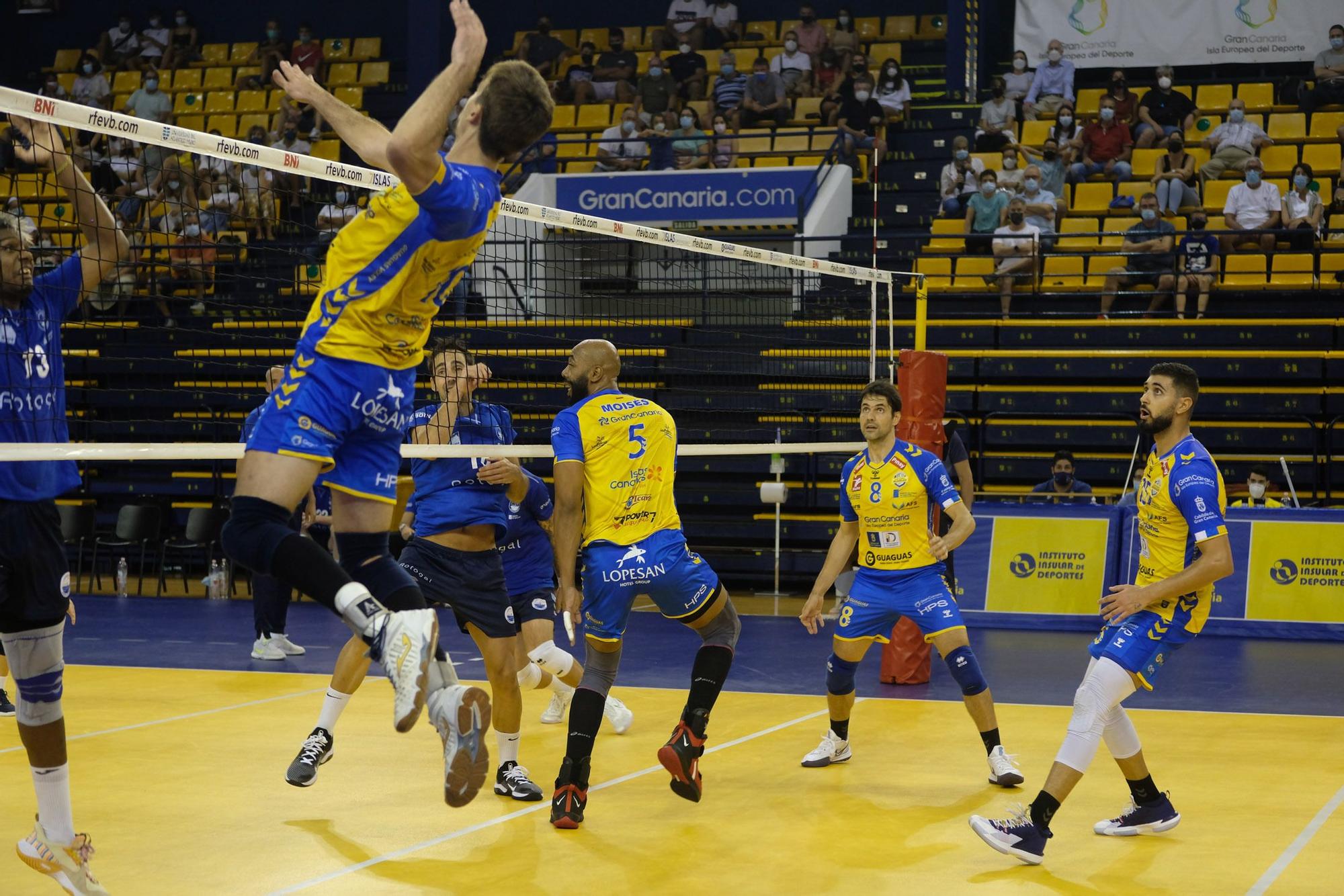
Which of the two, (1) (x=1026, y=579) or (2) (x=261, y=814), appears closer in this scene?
(2) (x=261, y=814)

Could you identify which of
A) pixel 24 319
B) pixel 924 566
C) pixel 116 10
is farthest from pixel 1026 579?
pixel 116 10

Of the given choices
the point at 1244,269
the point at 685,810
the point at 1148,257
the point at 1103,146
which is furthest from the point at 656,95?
the point at 685,810

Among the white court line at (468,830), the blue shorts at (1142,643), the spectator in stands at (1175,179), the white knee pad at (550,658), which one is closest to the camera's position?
the white court line at (468,830)

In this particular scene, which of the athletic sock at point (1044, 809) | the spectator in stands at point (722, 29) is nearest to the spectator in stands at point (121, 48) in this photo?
the spectator in stands at point (722, 29)

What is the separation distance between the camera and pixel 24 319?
15.9 feet

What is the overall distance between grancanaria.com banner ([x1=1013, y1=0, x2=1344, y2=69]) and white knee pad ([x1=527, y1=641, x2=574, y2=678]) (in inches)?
550

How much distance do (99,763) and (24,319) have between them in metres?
2.96

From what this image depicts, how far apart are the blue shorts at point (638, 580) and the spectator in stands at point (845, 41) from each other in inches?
556

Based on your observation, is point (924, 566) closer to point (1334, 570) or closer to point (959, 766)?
point (959, 766)

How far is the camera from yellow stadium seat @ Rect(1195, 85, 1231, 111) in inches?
713

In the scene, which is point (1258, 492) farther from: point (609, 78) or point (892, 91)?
point (609, 78)

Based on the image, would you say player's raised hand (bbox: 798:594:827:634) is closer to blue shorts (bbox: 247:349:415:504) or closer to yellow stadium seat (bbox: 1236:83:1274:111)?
blue shorts (bbox: 247:349:415:504)

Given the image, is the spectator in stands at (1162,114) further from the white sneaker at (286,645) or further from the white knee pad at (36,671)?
the white knee pad at (36,671)

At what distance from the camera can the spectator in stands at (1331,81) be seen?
57.6ft
